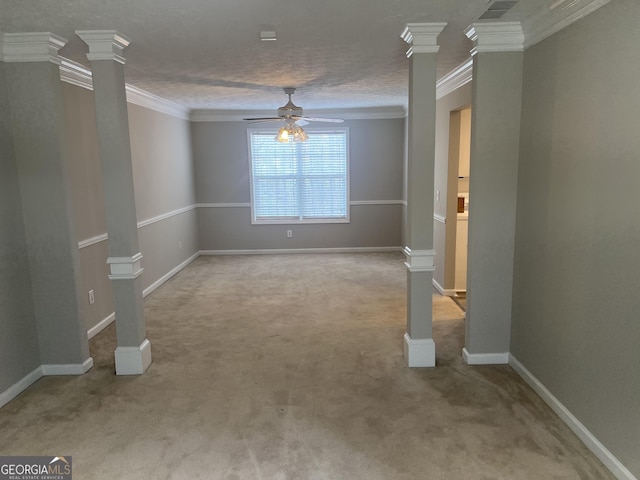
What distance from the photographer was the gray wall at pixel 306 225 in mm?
7379

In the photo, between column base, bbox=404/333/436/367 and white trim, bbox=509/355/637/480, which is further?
column base, bbox=404/333/436/367

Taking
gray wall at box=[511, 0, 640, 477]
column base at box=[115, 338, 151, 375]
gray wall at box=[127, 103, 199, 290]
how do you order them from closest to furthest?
gray wall at box=[511, 0, 640, 477] < column base at box=[115, 338, 151, 375] < gray wall at box=[127, 103, 199, 290]

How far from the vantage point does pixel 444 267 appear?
16.5ft

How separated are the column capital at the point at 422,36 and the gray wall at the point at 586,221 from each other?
635mm

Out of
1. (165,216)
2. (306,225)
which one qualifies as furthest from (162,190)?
(306,225)

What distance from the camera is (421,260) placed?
125 inches

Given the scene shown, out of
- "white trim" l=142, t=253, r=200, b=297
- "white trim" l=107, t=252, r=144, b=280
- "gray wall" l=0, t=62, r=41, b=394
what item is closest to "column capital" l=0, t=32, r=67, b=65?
A: "gray wall" l=0, t=62, r=41, b=394

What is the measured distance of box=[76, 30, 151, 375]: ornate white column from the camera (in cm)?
297

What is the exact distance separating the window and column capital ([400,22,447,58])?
4.50 meters

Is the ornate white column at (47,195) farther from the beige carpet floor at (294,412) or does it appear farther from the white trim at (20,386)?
the beige carpet floor at (294,412)

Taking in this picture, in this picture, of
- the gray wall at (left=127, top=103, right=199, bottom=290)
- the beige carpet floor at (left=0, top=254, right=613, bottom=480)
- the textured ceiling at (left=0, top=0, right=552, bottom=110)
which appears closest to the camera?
the beige carpet floor at (left=0, top=254, right=613, bottom=480)

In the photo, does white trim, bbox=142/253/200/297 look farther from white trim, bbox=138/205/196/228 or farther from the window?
the window

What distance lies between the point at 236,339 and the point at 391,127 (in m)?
4.81

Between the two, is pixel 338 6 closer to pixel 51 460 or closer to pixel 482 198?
pixel 482 198
